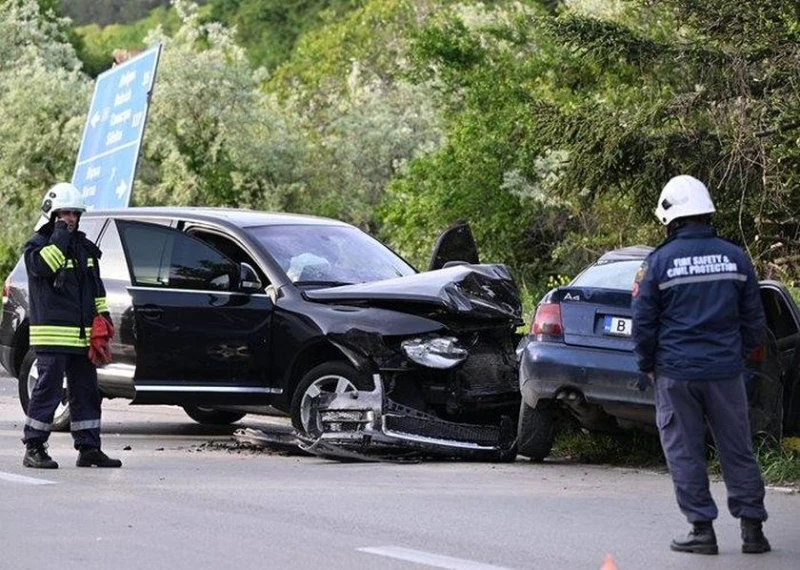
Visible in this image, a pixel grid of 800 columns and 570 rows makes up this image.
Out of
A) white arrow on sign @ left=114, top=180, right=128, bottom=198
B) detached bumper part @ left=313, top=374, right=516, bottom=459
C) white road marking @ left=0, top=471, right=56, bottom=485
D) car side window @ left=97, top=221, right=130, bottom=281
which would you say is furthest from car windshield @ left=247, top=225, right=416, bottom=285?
white arrow on sign @ left=114, top=180, right=128, bottom=198

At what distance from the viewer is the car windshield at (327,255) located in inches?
494

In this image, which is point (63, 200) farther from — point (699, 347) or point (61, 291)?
point (699, 347)

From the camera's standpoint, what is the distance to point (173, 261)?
12.8 metres

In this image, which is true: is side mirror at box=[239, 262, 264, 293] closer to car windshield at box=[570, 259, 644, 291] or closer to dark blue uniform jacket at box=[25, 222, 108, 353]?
dark blue uniform jacket at box=[25, 222, 108, 353]

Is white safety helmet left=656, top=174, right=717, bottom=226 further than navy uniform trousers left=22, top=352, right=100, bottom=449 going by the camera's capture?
No

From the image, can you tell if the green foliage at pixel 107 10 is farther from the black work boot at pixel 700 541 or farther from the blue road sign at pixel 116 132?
the black work boot at pixel 700 541

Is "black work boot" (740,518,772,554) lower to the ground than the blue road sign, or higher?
lower

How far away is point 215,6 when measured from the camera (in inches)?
4028

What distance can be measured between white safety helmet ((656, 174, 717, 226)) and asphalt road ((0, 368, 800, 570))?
1.53 metres

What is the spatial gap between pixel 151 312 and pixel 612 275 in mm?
3395

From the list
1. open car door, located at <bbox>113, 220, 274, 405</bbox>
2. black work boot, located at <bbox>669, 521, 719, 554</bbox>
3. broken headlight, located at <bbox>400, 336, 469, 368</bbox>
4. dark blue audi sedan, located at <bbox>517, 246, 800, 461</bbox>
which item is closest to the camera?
black work boot, located at <bbox>669, 521, 719, 554</bbox>

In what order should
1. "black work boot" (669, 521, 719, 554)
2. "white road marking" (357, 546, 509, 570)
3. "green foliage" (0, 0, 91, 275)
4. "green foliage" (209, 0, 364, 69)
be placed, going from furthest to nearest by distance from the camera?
"green foliage" (209, 0, 364, 69) < "green foliage" (0, 0, 91, 275) < "black work boot" (669, 521, 719, 554) < "white road marking" (357, 546, 509, 570)

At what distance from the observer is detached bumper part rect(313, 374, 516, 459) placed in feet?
37.7

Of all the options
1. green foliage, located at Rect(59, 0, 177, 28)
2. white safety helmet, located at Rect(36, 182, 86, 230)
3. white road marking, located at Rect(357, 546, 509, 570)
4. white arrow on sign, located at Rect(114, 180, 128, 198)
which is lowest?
white road marking, located at Rect(357, 546, 509, 570)
